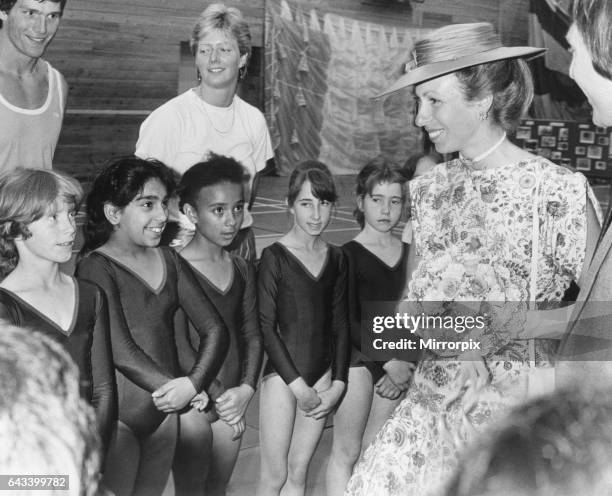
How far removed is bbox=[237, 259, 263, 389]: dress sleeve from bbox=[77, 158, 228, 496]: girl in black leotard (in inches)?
5.1

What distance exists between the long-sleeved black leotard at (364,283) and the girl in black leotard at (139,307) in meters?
0.41

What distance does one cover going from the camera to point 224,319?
6.04 ft

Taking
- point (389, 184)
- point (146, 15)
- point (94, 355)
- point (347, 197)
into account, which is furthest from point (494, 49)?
point (347, 197)

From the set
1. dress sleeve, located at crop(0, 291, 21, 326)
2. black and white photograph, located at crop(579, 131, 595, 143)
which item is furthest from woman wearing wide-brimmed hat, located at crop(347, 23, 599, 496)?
black and white photograph, located at crop(579, 131, 595, 143)

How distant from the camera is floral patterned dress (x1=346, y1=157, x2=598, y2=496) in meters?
1.49

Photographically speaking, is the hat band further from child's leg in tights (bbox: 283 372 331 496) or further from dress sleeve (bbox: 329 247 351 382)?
child's leg in tights (bbox: 283 372 331 496)

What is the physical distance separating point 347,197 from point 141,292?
15.0 ft

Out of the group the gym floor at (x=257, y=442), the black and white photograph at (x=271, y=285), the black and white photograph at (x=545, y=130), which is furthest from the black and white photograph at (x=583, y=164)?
the gym floor at (x=257, y=442)

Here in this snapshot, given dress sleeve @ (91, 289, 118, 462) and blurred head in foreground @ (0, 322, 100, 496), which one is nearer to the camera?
blurred head in foreground @ (0, 322, 100, 496)

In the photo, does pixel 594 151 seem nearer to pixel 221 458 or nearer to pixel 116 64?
pixel 116 64

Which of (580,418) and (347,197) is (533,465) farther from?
(347,197)

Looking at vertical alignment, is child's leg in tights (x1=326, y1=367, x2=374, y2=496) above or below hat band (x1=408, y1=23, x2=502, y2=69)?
below

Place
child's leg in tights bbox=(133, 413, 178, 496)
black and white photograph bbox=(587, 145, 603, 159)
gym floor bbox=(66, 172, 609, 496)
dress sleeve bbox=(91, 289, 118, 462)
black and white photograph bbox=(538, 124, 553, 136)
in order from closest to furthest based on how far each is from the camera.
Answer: dress sleeve bbox=(91, 289, 118, 462)
child's leg in tights bbox=(133, 413, 178, 496)
gym floor bbox=(66, 172, 609, 496)
black and white photograph bbox=(587, 145, 603, 159)
black and white photograph bbox=(538, 124, 553, 136)

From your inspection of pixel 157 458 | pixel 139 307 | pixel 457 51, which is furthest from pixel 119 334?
pixel 457 51
